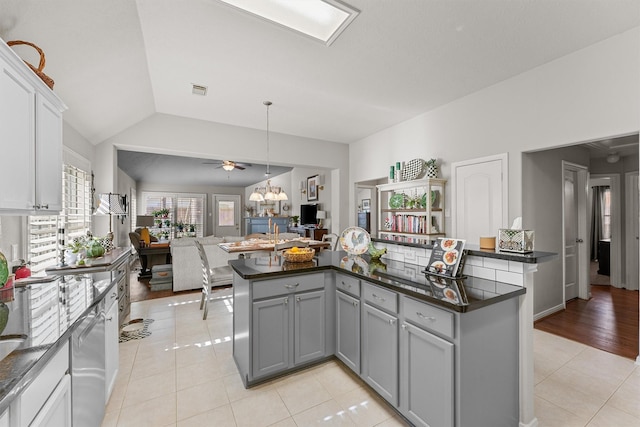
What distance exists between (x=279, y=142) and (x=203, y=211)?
23.6 feet

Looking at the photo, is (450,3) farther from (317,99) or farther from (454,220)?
(454,220)

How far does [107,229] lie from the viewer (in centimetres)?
424

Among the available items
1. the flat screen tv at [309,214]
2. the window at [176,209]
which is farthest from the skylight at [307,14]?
the window at [176,209]

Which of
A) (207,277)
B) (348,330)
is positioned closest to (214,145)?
(207,277)

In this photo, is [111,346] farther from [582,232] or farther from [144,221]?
[582,232]

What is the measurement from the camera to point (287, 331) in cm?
227

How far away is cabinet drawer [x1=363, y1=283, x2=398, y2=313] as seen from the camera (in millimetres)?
1855

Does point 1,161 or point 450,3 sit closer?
point 1,161

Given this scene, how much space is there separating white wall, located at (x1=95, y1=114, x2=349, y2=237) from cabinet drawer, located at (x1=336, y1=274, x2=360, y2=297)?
3411 millimetres

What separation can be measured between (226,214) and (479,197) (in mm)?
10167

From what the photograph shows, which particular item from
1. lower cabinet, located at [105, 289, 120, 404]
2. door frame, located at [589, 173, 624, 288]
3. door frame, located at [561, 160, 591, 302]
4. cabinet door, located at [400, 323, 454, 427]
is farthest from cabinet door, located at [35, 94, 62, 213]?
door frame, located at [589, 173, 624, 288]

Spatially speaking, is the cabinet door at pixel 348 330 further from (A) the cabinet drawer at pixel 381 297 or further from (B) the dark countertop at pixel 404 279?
(B) the dark countertop at pixel 404 279

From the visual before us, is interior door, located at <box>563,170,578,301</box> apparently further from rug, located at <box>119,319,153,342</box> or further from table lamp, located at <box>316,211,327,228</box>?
rug, located at <box>119,319,153,342</box>

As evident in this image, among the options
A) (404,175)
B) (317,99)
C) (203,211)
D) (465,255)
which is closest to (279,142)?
(317,99)
